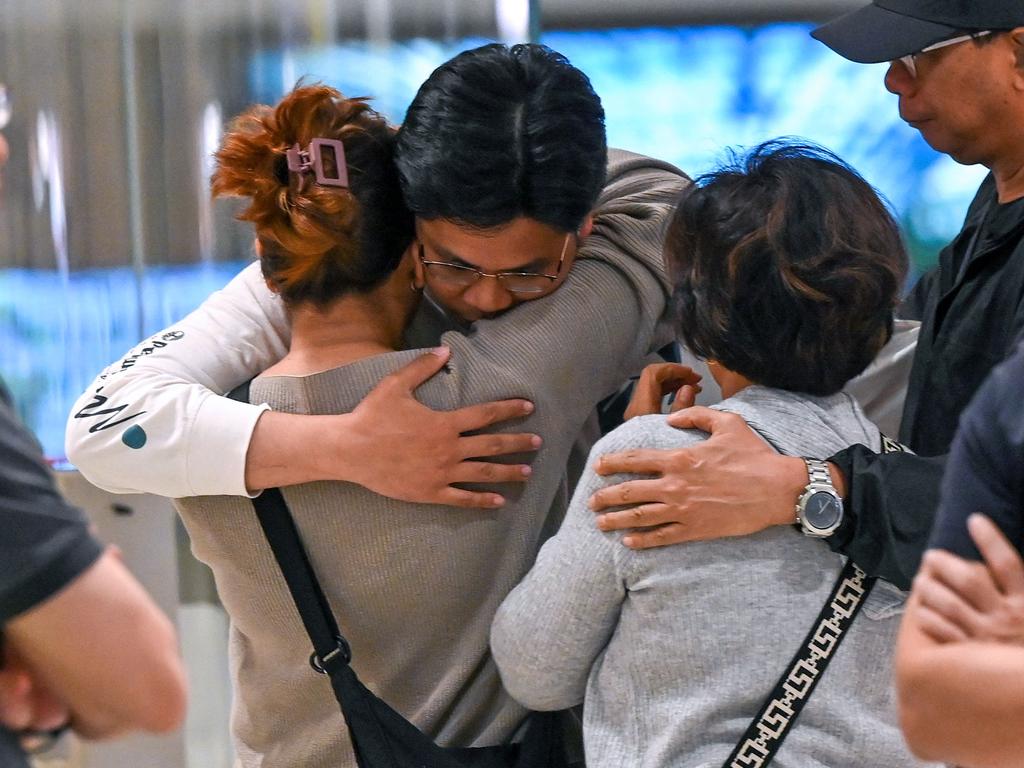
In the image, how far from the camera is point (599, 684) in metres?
1.40

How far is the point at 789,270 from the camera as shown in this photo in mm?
1330

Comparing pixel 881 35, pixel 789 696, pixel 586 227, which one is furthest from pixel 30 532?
pixel 881 35

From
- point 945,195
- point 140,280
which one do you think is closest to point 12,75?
point 140,280

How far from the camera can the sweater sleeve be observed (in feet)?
4.96

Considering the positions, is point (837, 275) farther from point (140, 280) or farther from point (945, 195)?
point (945, 195)

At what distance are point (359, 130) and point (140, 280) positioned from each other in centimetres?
164

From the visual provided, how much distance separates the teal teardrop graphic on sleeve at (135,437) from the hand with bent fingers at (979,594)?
95 centimetres

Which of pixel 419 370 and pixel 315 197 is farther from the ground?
pixel 315 197

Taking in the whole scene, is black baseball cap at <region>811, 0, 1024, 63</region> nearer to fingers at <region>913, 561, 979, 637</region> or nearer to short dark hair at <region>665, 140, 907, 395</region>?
short dark hair at <region>665, 140, 907, 395</region>

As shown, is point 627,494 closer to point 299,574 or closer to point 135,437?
point 299,574

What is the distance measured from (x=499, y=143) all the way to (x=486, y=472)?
407 mm

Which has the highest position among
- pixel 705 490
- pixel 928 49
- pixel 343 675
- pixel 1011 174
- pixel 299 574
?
A: pixel 928 49

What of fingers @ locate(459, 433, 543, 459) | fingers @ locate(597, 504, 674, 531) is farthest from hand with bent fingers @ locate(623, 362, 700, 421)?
fingers @ locate(597, 504, 674, 531)

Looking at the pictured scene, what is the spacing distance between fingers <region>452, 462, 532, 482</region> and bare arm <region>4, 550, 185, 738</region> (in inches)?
23.3
